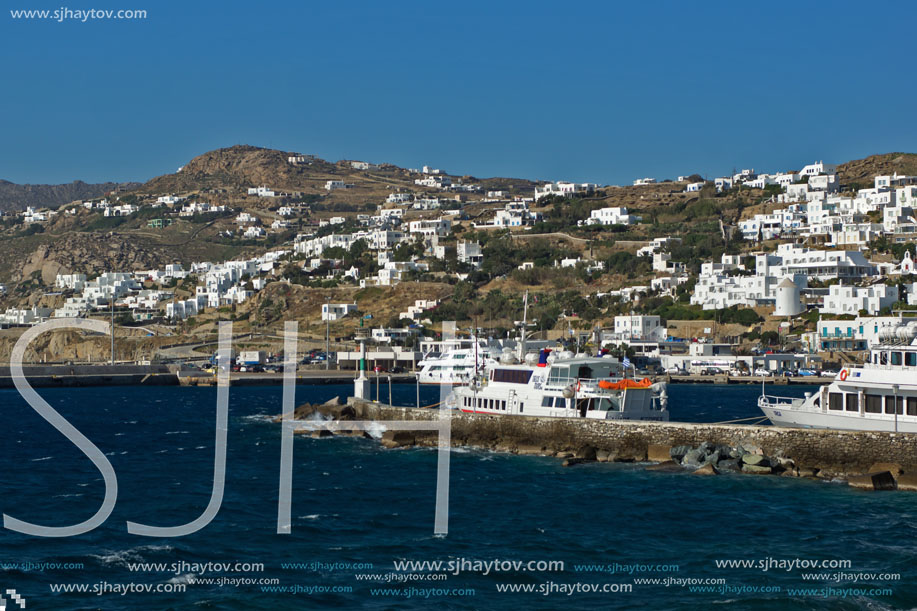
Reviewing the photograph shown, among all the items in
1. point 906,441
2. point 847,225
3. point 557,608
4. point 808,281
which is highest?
point 847,225

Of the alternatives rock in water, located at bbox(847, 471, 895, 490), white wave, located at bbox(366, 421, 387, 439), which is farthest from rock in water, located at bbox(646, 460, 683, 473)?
white wave, located at bbox(366, 421, 387, 439)

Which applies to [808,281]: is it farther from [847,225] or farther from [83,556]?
[83,556]

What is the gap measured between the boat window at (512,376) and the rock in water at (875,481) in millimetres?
14686

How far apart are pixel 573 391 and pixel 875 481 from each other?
40.1ft

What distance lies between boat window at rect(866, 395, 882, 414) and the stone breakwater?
298cm

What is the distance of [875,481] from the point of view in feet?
97.3

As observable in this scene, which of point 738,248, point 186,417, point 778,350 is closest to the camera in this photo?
point 186,417

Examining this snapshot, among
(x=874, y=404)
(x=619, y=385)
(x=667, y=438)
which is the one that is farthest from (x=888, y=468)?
(x=619, y=385)

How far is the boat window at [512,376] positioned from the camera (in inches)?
1651

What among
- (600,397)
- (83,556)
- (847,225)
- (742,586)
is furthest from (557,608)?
(847,225)

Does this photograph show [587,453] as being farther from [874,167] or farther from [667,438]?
[874,167]

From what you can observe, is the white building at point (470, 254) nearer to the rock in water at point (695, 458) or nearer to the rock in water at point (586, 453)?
the rock in water at point (586, 453)

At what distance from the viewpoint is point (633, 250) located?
144 metres

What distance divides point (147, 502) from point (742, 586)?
16.3m
